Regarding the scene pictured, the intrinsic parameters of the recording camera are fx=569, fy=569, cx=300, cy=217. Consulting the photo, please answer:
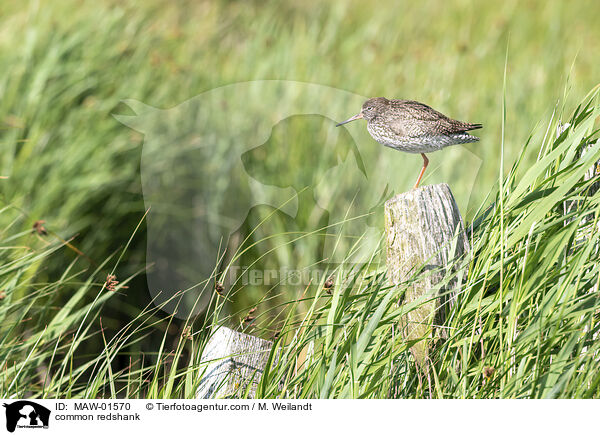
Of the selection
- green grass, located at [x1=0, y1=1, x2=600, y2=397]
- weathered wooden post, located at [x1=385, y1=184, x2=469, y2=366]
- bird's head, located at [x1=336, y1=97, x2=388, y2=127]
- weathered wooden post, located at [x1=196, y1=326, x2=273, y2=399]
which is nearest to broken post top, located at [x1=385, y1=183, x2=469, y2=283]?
weathered wooden post, located at [x1=385, y1=184, x2=469, y2=366]

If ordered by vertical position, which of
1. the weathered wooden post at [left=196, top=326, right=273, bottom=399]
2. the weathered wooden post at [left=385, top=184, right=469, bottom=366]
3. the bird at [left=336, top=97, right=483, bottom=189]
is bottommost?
the weathered wooden post at [left=196, top=326, right=273, bottom=399]

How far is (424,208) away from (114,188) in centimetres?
283

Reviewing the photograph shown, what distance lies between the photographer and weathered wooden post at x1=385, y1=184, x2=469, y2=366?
1.93m

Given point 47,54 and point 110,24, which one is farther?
point 110,24

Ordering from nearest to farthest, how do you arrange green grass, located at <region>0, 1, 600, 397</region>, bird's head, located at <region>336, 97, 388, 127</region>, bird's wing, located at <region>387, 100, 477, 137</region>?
1. green grass, located at <region>0, 1, 600, 397</region>
2. bird's wing, located at <region>387, 100, 477, 137</region>
3. bird's head, located at <region>336, 97, 388, 127</region>

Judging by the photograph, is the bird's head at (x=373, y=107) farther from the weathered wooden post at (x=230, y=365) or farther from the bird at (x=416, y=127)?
the weathered wooden post at (x=230, y=365)

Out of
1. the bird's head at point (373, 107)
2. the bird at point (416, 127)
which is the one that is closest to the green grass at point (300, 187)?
the bird at point (416, 127)

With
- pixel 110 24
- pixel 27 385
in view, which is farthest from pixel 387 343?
pixel 110 24

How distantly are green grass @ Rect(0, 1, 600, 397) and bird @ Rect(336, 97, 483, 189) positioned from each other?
0.27 meters

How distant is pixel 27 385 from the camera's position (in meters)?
2.96

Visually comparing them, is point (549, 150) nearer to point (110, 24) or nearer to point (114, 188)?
point (114, 188)

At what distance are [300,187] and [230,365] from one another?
1.86 meters

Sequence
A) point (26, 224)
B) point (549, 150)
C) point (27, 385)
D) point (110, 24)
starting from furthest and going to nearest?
point (110, 24)
point (26, 224)
point (27, 385)
point (549, 150)

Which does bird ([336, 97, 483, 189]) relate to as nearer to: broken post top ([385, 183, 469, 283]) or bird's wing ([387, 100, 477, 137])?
bird's wing ([387, 100, 477, 137])
